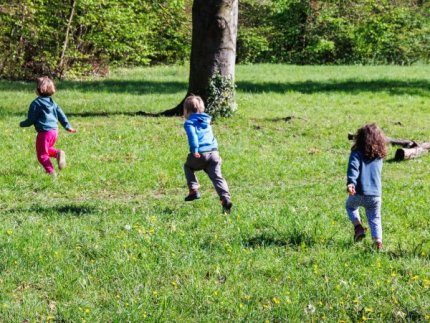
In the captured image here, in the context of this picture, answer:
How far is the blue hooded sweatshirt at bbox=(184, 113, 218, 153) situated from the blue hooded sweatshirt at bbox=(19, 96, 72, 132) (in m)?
A: 3.03

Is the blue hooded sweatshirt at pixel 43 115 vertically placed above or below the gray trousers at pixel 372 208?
above

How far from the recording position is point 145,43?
115ft

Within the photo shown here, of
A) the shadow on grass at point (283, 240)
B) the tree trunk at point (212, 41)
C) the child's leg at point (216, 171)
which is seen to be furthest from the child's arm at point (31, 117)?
the tree trunk at point (212, 41)

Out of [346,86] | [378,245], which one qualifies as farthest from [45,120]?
[346,86]

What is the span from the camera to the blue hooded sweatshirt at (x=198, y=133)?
8984 mm

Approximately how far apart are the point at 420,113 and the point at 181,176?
10134 mm

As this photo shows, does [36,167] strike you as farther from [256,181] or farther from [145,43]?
[145,43]

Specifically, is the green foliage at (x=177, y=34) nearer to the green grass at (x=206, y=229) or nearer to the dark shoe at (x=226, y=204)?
the green grass at (x=206, y=229)

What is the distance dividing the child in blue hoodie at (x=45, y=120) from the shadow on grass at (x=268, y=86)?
12.0 m

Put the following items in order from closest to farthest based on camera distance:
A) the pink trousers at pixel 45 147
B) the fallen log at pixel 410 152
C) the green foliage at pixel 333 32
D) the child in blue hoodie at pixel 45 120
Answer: the child in blue hoodie at pixel 45 120 < the pink trousers at pixel 45 147 < the fallen log at pixel 410 152 < the green foliage at pixel 333 32

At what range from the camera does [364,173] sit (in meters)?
7.50

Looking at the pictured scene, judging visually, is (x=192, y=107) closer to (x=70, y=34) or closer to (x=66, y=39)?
(x=66, y=39)

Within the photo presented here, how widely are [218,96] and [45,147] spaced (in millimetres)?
6867

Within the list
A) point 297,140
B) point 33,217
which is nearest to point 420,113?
point 297,140
